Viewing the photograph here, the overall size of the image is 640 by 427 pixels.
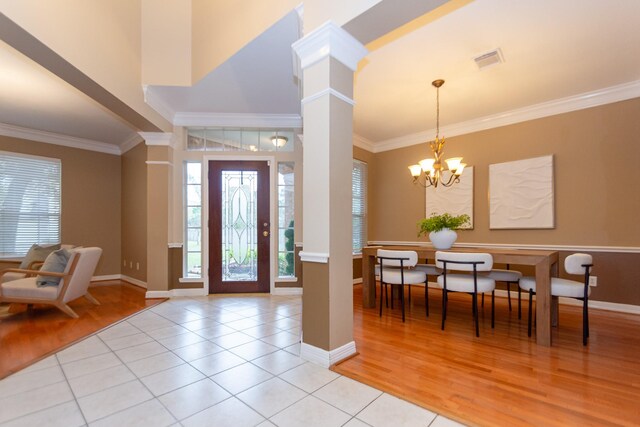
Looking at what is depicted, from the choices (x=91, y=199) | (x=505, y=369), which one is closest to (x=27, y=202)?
(x=91, y=199)

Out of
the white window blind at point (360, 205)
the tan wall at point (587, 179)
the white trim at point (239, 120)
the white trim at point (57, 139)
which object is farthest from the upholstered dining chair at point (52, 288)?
the tan wall at point (587, 179)

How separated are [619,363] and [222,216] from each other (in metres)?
4.78

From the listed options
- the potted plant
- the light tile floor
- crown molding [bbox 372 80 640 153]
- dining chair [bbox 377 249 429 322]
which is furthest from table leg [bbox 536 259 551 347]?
crown molding [bbox 372 80 640 153]

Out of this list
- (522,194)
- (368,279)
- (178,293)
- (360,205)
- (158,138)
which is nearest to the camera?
(368,279)

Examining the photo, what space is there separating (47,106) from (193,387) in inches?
186

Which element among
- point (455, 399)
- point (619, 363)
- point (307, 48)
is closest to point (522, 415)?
point (455, 399)

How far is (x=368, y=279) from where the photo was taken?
393cm

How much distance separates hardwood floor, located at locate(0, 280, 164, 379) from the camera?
259cm

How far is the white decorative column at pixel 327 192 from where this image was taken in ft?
7.61

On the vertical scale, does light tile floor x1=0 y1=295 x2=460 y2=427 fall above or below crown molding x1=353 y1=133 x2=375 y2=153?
below

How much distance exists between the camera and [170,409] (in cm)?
177

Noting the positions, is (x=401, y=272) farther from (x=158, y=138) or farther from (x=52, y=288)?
(x=52, y=288)

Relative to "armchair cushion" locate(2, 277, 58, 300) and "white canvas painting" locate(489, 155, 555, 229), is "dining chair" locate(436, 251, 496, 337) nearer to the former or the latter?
"white canvas painting" locate(489, 155, 555, 229)

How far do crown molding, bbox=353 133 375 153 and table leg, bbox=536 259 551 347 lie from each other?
3.78m
